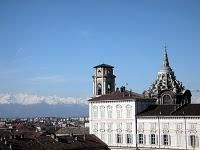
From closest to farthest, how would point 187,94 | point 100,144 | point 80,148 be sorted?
point 80,148, point 100,144, point 187,94

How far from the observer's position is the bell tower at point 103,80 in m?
79.5

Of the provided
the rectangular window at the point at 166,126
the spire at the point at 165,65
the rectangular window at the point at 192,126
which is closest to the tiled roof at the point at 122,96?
the rectangular window at the point at 166,126

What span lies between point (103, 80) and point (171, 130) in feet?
70.9

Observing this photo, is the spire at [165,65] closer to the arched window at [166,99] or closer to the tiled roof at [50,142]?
the arched window at [166,99]

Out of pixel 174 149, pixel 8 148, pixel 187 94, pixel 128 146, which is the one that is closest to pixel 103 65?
pixel 187 94

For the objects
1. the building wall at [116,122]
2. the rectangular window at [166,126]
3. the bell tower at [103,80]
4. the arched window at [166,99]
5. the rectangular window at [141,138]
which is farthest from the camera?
the bell tower at [103,80]

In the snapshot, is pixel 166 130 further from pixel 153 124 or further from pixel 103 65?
pixel 103 65

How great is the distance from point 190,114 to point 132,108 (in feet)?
26.8

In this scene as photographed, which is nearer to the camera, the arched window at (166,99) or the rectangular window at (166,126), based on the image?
the rectangular window at (166,126)

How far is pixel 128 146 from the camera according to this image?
210ft

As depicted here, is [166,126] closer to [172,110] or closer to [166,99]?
[172,110]

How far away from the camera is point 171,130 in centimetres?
6012

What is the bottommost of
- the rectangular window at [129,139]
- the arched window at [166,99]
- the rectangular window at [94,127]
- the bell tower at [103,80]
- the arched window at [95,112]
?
the rectangular window at [129,139]

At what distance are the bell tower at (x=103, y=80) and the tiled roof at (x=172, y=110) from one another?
50.2 ft
